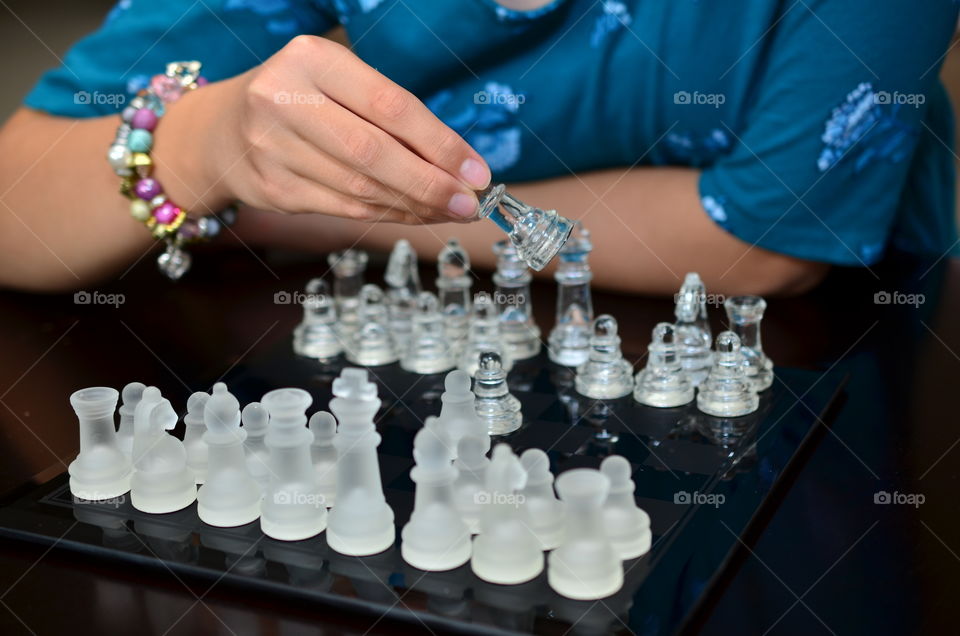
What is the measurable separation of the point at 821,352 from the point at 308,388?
2.25ft

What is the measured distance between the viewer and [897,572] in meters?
0.81

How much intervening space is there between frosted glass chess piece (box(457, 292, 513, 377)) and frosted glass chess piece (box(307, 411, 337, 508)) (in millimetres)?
371

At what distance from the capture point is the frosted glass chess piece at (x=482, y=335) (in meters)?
1.34

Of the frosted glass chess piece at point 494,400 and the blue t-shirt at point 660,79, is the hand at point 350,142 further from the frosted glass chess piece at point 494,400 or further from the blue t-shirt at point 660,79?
the blue t-shirt at point 660,79

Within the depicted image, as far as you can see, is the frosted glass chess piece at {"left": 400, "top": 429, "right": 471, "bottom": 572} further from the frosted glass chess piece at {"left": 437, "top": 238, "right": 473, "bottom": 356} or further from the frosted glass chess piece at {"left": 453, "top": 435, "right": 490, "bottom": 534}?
the frosted glass chess piece at {"left": 437, "top": 238, "right": 473, "bottom": 356}

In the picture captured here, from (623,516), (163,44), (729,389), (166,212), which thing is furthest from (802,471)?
(163,44)

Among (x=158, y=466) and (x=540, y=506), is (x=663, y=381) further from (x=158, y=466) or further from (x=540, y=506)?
(x=158, y=466)

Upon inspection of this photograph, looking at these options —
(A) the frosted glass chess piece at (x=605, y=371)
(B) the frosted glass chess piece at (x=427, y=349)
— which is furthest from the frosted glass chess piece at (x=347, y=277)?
(A) the frosted glass chess piece at (x=605, y=371)

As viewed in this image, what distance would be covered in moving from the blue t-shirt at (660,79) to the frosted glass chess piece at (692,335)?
0.37m

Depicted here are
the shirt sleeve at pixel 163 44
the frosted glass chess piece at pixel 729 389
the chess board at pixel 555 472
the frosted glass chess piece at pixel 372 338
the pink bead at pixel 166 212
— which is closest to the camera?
the chess board at pixel 555 472

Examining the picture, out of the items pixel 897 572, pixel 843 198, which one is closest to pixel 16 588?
pixel 897 572

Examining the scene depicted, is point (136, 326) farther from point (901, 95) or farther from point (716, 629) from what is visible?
point (901, 95)

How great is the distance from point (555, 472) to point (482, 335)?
1.22ft

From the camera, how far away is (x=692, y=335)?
50.6 inches
